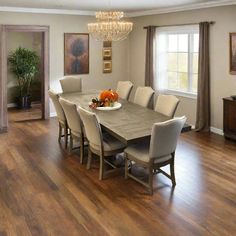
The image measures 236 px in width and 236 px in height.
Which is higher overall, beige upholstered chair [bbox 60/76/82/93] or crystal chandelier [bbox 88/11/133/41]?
crystal chandelier [bbox 88/11/133/41]

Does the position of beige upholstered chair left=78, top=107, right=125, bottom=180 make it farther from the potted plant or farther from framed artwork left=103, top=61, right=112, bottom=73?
the potted plant

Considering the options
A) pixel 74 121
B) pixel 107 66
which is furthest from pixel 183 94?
pixel 74 121

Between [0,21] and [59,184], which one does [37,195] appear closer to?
[59,184]

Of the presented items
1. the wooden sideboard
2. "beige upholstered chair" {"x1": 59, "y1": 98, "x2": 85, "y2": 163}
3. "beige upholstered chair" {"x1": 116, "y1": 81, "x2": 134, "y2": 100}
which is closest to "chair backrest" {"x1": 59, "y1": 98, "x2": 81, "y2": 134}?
"beige upholstered chair" {"x1": 59, "y1": 98, "x2": 85, "y2": 163}

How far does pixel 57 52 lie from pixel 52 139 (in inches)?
97.4

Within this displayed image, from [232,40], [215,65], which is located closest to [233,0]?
[232,40]

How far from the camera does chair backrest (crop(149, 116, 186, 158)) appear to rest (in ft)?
11.8

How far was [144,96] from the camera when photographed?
5.59 m

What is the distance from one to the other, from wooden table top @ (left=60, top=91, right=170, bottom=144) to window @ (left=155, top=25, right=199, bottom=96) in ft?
7.16

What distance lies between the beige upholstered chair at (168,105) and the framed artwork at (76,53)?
3.49 metres

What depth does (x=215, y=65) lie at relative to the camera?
633cm

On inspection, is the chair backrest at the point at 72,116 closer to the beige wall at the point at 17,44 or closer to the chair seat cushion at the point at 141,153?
the chair seat cushion at the point at 141,153

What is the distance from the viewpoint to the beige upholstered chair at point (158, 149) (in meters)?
3.63

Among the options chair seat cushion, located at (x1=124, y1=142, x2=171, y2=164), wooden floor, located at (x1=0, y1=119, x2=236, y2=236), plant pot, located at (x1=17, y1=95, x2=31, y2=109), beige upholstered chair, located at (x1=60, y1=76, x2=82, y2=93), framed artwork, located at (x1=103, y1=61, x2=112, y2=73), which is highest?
framed artwork, located at (x1=103, y1=61, x2=112, y2=73)
